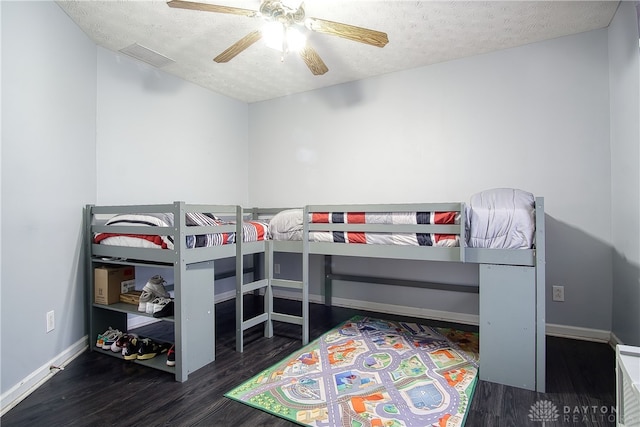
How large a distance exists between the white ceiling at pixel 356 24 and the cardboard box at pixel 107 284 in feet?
5.80

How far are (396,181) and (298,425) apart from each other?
2308mm

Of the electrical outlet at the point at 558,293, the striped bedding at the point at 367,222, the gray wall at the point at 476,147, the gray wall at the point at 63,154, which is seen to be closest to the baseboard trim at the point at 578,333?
the gray wall at the point at 476,147

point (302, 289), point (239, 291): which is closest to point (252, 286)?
point (239, 291)

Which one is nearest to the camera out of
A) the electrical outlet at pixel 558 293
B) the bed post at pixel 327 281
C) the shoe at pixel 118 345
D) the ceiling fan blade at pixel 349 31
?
the ceiling fan blade at pixel 349 31

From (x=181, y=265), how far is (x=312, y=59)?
1606 millimetres

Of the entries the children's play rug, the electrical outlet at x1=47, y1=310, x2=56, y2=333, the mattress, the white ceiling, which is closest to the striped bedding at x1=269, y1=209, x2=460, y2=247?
the mattress

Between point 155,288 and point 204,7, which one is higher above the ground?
point 204,7

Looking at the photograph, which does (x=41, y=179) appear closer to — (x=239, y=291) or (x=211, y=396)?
(x=239, y=291)

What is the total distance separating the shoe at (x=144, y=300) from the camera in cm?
212

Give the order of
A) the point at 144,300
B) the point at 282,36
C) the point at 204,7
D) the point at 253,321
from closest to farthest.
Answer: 1. the point at 204,7
2. the point at 282,36
3. the point at 144,300
4. the point at 253,321

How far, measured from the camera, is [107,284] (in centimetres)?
229

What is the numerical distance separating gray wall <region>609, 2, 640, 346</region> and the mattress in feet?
2.42

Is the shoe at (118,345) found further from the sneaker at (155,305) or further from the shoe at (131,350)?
the sneaker at (155,305)

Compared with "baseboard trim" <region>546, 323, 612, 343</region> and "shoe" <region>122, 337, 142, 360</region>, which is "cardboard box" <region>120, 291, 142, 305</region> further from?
"baseboard trim" <region>546, 323, 612, 343</region>
